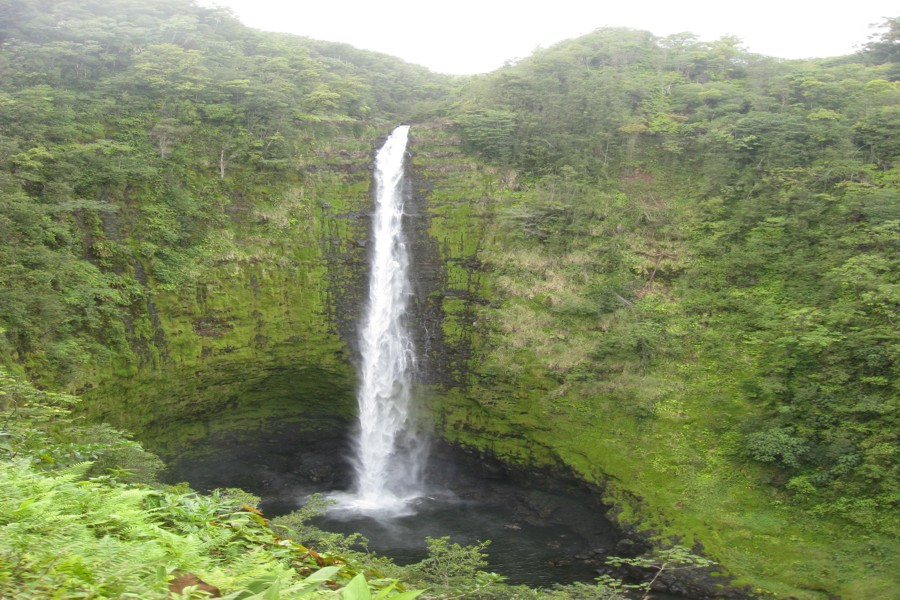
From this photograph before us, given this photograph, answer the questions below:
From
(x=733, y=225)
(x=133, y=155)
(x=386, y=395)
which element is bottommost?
(x=386, y=395)

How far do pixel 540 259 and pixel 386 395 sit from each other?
863 centimetres

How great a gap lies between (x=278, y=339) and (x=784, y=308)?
18832mm

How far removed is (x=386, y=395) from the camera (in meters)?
22.6

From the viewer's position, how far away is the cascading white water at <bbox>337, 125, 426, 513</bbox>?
867 inches

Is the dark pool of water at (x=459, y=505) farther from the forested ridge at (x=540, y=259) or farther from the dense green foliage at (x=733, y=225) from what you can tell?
the dense green foliage at (x=733, y=225)

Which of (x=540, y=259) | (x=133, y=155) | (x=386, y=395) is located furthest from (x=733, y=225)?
(x=133, y=155)

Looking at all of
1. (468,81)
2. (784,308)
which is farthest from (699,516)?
(468,81)

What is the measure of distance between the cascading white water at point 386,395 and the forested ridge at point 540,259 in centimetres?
114

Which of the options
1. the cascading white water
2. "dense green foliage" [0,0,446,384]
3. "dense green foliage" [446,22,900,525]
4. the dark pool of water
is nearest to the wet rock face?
the cascading white water

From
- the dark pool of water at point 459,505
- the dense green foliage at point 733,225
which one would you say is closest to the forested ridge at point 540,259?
the dense green foliage at point 733,225

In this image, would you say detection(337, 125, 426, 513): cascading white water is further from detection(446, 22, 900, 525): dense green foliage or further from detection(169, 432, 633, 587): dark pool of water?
detection(446, 22, 900, 525): dense green foliage

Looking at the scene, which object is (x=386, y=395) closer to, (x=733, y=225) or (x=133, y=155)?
(x=133, y=155)

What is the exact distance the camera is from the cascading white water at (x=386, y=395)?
867 inches

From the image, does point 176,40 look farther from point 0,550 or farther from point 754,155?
point 0,550
